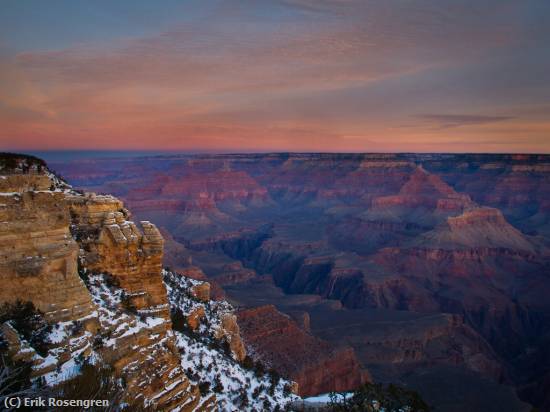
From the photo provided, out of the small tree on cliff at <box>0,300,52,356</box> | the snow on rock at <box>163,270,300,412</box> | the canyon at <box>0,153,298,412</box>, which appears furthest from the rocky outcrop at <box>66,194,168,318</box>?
the small tree on cliff at <box>0,300,52,356</box>

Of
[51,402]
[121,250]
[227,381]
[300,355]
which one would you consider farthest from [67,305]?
[300,355]

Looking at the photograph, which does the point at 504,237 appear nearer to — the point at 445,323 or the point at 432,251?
the point at 432,251

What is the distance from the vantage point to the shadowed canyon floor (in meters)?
46.0

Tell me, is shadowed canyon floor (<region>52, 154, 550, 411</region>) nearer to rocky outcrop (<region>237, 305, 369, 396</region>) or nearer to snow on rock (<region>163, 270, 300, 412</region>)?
rocky outcrop (<region>237, 305, 369, 396</region>)

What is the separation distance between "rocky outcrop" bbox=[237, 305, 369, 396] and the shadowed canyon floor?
0.55ft

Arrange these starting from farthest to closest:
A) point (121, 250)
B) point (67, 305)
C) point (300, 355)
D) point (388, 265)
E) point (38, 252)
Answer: point (388, 265), point (300, 355), point (121, 250), point (67, 305), point (38, 252)

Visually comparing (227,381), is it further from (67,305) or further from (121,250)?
(67,305)

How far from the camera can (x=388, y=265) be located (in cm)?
9731

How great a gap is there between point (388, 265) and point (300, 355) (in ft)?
202

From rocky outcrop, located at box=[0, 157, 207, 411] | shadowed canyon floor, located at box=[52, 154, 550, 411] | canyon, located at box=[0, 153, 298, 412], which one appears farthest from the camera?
shadowed canyon floor, located at box=[52, 154, 550, 411]

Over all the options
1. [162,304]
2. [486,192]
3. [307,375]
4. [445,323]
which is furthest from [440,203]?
[162,304]

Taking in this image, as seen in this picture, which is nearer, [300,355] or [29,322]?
[29,322]

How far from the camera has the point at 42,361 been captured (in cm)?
1009

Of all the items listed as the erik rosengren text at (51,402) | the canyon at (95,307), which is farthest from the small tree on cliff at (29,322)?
the erik rosengren text at (51,402)
